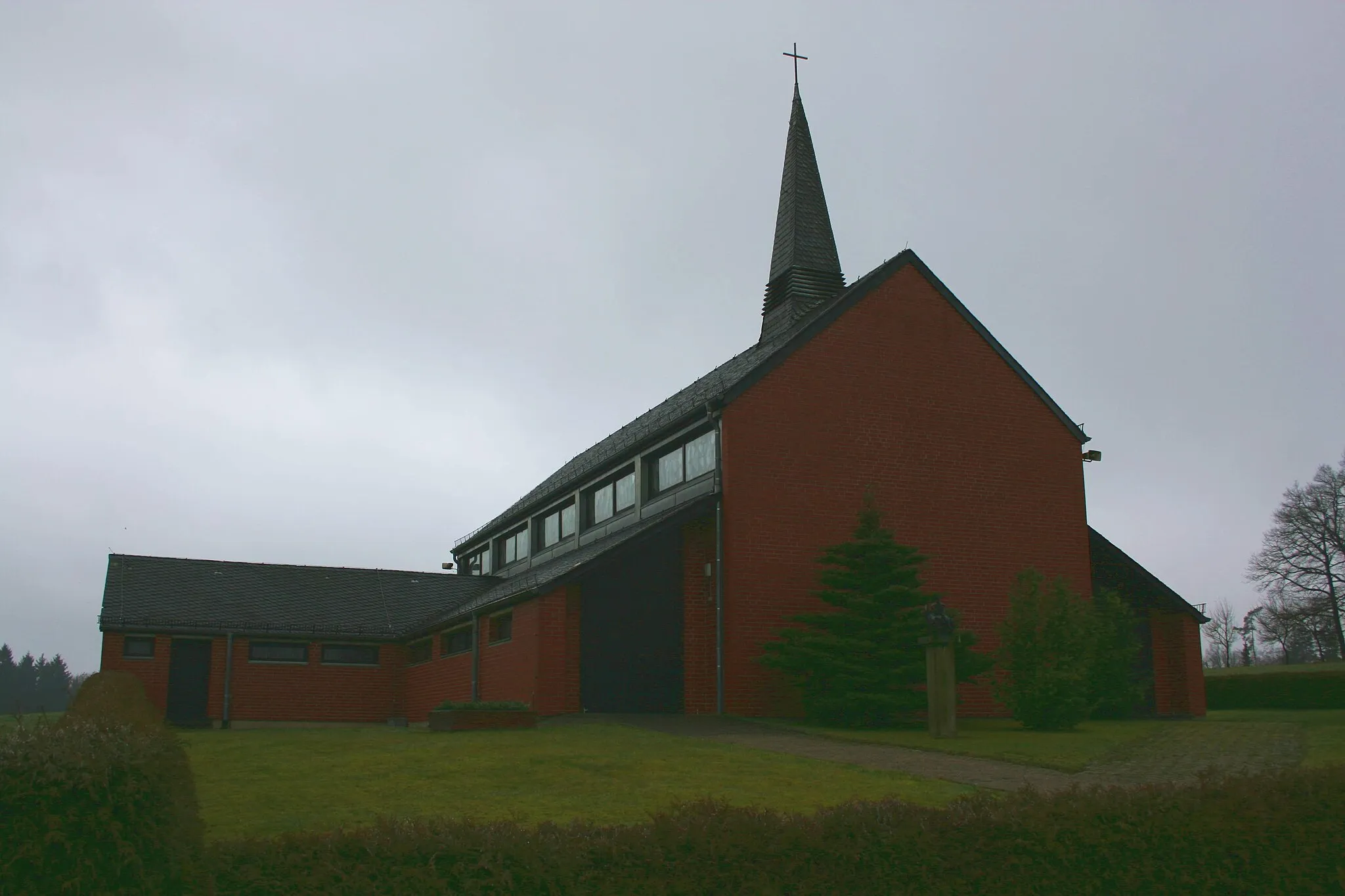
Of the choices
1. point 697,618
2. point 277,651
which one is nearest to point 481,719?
point 697,618

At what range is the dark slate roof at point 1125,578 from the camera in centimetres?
2733

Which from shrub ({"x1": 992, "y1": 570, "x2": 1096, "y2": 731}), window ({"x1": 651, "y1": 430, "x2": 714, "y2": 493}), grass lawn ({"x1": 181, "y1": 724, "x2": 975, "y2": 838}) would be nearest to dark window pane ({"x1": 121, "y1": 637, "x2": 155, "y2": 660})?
window ({"x1": 651, "y1": 430, "x2": 714, "y2": 493})

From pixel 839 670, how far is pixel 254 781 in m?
10.7

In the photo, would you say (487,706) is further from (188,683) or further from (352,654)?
(188,683)

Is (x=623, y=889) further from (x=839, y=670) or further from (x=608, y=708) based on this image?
(x=608, y=708)

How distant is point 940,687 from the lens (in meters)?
18.7

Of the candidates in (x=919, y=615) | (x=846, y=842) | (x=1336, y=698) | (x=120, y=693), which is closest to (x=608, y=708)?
(x=919, y=615)

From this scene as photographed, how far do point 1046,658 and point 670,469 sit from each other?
9136mm

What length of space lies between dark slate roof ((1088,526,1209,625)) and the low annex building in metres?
0.05

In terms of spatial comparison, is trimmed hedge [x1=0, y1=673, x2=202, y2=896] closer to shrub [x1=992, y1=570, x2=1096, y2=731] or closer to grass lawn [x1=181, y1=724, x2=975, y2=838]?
grass lawn [x1=181, y1=724, x2=975, y2=838]

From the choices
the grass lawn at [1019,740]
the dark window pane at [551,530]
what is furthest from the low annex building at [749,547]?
the grass lawn at [1019,740]

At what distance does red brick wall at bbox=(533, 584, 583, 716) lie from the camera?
21812mm

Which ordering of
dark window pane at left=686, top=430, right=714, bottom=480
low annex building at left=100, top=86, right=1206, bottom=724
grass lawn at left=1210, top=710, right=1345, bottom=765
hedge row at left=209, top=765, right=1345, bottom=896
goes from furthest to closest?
dark window pane at left=686, top=430, right=714, bottom=480 → low annex building at left=100, top=86, right=1206, bottom=724 → grass lawn at left=1210, top=710, right=1345, bottom=765 → hedge row at left=209, top=765, right=1345, bottom=896

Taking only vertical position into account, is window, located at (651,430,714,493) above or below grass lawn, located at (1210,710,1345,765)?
above
